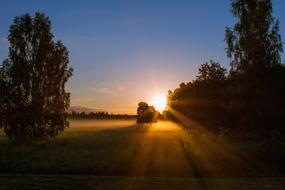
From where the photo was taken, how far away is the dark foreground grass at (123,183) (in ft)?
64.8

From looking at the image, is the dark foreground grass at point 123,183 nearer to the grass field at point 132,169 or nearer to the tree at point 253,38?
the grass field at point 132,169

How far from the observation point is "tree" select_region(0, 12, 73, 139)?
1757 inches

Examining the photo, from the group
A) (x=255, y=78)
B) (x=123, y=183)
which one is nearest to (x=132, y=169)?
(x=123, y=183)

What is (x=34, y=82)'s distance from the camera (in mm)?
45562

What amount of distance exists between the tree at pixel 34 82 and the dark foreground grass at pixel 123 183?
72.2 feet

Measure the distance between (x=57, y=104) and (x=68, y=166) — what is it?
19.7 m

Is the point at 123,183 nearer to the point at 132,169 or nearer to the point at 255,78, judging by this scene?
the point at 132,169

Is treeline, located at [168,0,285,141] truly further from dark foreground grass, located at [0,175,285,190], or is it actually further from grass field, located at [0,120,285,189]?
dark foreground grass, located at [0,175,285,190]

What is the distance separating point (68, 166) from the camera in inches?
1101

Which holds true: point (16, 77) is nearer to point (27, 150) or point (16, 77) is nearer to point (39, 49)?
point (39, 49)

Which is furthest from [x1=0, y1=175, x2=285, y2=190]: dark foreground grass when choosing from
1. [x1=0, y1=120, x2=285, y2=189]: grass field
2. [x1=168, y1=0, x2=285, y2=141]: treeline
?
[x1=168, y1=0, x2=285, y2=141]: treeline

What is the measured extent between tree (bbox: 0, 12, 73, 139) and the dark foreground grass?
2200 cm

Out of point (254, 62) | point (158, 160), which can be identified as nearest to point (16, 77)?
point (158, 160)

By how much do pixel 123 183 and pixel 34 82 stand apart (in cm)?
2652
